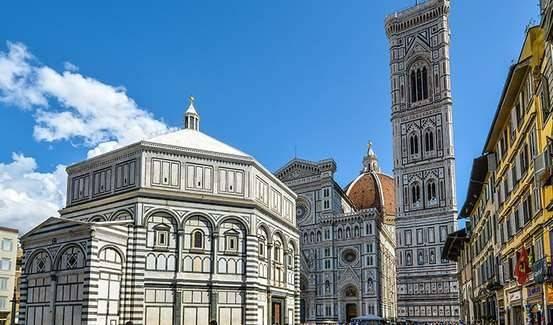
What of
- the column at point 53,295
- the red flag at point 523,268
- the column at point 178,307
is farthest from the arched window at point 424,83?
the red flag at point 523,268

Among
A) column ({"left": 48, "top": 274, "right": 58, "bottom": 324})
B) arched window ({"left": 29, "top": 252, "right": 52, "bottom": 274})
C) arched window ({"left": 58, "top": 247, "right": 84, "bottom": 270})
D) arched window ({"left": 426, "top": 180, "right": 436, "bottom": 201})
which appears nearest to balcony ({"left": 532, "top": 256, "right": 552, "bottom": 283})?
arched window ({"left": 58, "top": 247, "right": 84, "bottom": 270})

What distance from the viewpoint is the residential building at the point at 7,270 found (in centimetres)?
5975

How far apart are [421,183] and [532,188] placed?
55624 mm

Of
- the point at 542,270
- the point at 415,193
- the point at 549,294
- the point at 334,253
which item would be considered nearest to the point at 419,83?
the point at 415,193

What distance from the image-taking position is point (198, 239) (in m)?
37.4

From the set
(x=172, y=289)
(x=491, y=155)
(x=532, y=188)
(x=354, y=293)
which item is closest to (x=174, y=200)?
(x=172, y=289)

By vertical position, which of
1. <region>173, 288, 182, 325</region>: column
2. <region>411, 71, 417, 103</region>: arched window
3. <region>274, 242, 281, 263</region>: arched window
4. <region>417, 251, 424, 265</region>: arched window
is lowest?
<region>173, 288, 182, 325</region>: column

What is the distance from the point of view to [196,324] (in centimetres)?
3622

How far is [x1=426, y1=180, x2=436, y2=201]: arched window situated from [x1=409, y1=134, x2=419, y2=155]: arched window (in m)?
4.42

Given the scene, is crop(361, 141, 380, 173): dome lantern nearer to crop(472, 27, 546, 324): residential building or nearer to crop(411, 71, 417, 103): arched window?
crop(411, 71, 417, 103): arched window

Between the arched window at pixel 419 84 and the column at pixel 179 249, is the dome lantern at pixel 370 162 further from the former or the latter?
the column at pixel 179 249

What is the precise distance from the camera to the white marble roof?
40.0 meters

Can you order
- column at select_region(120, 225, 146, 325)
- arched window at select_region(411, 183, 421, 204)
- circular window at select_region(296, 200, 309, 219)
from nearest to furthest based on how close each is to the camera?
column at select_region(120, 225, 146, 325)
arched window at select_region(411, 183, 421, 204)
circular window at select_region(296, 200, 309, 219)

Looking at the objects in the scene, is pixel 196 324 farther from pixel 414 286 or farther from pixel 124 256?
pixel 414 286
